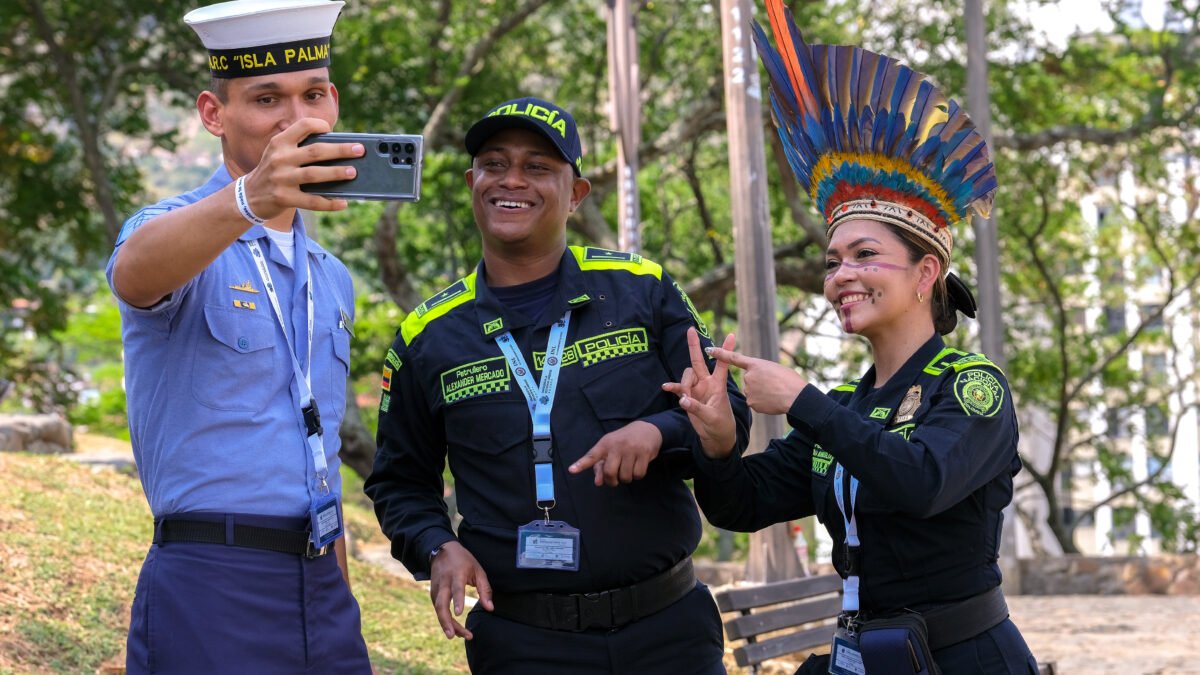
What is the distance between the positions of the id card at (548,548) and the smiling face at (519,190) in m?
0.76

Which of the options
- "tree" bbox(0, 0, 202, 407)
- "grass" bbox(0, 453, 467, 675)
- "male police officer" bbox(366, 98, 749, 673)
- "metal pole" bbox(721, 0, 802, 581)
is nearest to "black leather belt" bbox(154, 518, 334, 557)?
"male police officer" bbox(366, 98, 749, 673)

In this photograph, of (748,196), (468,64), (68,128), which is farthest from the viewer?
(68,128)

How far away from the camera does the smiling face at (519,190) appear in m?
3.71

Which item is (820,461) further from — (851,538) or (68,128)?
(68,128)

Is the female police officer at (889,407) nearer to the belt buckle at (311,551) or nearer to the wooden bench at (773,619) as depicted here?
the belt buckle at (311,551)

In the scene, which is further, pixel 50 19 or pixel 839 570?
pixel 50 19

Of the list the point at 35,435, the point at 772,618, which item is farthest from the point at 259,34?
the point at 35,435

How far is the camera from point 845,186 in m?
3.59

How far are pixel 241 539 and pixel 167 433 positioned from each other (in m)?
0.26

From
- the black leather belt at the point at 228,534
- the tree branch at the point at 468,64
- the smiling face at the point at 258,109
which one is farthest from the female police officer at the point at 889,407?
the tree branch at the point at 468,64

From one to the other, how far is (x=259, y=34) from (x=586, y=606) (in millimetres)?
1516

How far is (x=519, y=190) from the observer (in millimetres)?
3721

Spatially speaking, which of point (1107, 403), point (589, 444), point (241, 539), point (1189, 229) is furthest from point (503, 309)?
point (1107, 403)

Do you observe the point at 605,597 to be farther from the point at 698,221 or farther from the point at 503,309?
the point at 698,221
